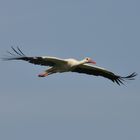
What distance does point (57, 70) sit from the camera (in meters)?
42.6

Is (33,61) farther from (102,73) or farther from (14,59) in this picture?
(102,73)

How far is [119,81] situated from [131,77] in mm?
1385

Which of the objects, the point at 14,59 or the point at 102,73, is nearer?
the point at 14,59

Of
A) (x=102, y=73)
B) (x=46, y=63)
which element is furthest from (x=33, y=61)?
(x=102, y=73)

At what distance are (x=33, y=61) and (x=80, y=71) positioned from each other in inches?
105

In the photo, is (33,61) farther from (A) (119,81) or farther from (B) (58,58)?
(A) (119,81)

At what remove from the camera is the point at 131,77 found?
43.5 m

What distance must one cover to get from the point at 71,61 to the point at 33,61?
58.4 inches

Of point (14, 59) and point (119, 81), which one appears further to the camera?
point (119, 81)

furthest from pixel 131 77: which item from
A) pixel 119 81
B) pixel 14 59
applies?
pixel 14 59

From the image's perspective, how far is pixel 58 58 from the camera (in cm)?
4228

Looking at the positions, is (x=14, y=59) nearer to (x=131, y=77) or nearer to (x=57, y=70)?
(x=57, y=70)

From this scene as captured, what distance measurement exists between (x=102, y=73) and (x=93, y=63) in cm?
85

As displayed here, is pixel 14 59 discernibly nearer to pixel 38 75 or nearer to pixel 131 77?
pixel 38 75
